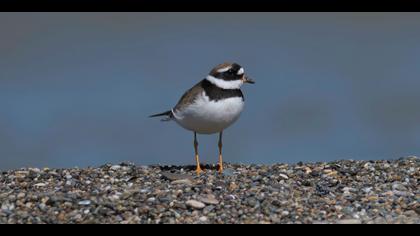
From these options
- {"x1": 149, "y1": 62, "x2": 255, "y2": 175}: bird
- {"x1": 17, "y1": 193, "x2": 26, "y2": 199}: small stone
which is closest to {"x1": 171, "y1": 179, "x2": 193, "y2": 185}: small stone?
{"x1": 149, "y1": 62, "x2": 255, "y2": 175}: bird

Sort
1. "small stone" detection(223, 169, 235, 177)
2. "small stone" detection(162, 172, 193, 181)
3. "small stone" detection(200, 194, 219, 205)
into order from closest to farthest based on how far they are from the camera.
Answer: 1. "small stone" detection(200, 194, 219, 205)
2. "small stone" detection(162, 172, 193, 181)
3. "small stone" detection(223, 169, 235, 177)

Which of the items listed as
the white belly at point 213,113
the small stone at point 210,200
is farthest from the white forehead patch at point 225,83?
the small stone at point 210,200

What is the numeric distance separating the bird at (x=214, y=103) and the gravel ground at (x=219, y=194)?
514 millimetres

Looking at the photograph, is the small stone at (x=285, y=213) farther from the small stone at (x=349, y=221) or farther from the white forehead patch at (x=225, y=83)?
the white forehead patch at (x=225, y=83)

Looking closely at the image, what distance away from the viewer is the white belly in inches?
343

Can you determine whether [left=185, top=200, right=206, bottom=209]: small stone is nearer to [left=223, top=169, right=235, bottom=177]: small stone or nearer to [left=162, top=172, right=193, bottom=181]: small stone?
[left=162, top=172, right=193, bottom=181]: small stone

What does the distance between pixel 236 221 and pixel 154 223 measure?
0.70 meters

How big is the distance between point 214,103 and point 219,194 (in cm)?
140

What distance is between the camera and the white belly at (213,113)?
8.72 m

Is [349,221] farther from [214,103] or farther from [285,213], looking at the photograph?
[214,103]

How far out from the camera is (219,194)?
764cm

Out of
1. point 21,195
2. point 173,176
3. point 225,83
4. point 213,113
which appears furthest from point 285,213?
point 21,195

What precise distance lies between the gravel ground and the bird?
0.51 m

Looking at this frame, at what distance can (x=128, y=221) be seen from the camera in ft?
22.6
